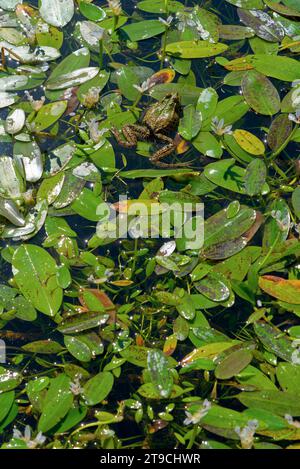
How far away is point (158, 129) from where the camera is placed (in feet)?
10.3

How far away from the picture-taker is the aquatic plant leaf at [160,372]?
2.39m

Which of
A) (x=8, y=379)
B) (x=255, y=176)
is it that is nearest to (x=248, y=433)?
(x=8, y=379)

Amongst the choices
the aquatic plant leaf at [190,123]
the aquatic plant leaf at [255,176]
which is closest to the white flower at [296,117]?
the aquatic plant leaf at [255,176]

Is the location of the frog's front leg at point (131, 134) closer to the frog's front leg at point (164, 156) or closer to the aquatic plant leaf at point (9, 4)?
the frog's front leg at point (164, 156)

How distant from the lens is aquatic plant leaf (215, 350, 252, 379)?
2.43 meters

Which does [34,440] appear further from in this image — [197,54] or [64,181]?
[197,54]

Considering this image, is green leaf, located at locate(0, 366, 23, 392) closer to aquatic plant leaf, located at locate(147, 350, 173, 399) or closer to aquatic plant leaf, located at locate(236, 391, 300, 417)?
aquatic plant leaf, located at locate(147, 350, 173, 399)

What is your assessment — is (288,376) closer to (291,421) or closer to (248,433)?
(291,421)

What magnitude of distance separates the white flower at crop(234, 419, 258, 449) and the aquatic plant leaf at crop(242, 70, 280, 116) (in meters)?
1.83

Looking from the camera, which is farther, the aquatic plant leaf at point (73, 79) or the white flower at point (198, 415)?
the aquatic plant leaf at point (73, 79)

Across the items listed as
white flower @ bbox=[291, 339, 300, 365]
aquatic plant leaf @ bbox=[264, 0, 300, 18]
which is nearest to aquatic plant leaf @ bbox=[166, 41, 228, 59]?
aquatic plant leaf @ bbox=[264, 0, 300, 18]

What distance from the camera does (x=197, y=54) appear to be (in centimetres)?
344

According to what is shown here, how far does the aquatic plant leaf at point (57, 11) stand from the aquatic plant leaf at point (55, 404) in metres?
2.34

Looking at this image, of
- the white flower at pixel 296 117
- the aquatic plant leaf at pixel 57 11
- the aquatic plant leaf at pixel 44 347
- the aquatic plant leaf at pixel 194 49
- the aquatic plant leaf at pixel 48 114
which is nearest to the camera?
the aquatic plant leaf at pixel 44 347
